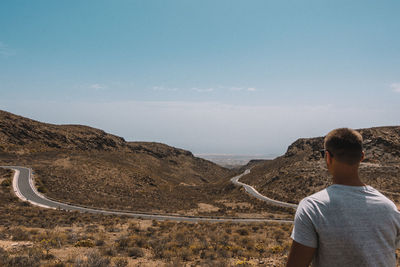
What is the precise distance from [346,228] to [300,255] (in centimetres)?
46

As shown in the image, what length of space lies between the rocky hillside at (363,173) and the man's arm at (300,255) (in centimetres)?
4338

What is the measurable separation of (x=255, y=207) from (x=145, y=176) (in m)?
36.1

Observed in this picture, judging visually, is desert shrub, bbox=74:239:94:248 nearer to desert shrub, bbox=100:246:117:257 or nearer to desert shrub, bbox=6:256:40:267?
desert shrub, bbox=100:246:117:257

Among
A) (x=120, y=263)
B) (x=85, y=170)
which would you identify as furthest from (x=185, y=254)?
(x=85, y=170)

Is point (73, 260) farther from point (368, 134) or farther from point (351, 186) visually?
point (368, 134)

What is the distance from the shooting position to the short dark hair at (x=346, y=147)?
7.58 ft

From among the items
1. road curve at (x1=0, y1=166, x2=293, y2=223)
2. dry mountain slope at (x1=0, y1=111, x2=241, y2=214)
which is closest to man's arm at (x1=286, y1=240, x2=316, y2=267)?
road curve at (x1=0, y1=166, x2=293, y2=223)

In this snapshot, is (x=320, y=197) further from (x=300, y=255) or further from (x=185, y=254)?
(x=185, y=254)

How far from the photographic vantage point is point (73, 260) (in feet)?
28.0

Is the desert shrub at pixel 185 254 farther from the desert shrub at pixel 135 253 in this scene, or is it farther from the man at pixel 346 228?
the man at pixel 346 228

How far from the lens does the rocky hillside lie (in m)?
42.6

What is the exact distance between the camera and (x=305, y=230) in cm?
211

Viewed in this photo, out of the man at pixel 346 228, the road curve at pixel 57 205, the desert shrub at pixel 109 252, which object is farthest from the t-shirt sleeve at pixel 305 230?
the road curve at pixel 57 205

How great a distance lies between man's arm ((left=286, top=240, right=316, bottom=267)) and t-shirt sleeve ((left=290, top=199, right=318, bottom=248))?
0.04 metres
